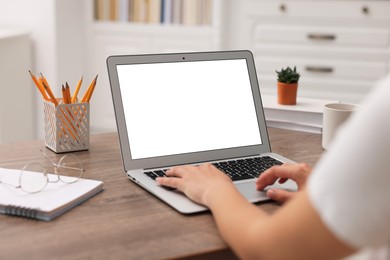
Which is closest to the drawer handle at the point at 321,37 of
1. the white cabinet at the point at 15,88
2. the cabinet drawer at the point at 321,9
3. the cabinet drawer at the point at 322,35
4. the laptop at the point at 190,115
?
the cabinet drawer at the point at 322,35

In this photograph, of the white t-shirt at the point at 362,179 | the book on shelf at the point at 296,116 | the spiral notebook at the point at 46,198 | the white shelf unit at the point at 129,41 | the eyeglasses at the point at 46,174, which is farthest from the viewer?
the white shelf unit at the point at 129,41

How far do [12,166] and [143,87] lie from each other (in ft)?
1.12

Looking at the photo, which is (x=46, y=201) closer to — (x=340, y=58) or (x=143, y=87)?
(x=143, y=87)

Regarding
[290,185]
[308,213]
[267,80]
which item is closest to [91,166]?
[290,185]

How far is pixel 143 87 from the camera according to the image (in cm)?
136

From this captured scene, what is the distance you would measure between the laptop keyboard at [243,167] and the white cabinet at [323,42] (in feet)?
7.28

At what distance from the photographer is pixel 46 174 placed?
1205 mm

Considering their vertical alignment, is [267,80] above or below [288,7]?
below

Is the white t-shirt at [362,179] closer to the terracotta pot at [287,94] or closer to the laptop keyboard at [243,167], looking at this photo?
the laptop keyboard at [243,167]

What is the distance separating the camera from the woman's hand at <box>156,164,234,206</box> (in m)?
1.08

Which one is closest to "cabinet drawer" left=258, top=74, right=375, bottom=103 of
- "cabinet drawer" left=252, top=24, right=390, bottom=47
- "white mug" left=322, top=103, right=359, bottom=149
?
"cabinet drawer" left=252, top=24, right=390, bottom=47

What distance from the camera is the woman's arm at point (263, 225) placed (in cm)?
74

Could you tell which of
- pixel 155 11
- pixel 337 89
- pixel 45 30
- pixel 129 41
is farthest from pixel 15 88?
pixel 337 89

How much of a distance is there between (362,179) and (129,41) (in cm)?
341
